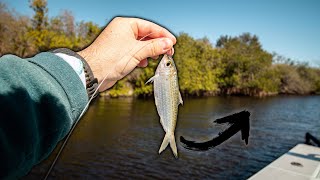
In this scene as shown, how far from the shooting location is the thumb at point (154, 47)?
255 cm

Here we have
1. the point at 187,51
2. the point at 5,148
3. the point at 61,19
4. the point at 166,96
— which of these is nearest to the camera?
the point at 5,148

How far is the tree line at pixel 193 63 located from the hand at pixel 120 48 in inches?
1152

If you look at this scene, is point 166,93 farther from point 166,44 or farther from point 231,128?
point 231,128

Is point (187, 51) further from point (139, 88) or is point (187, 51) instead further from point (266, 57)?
point (266, 57)

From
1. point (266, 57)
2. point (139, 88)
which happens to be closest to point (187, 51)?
point (139, 88)

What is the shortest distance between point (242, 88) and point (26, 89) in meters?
74.7

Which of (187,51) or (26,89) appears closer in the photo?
(26,89)

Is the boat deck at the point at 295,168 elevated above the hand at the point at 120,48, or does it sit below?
below

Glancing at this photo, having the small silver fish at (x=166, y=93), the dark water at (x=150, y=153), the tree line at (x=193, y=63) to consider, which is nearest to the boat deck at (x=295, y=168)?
the dark water at (x=150, y=153)

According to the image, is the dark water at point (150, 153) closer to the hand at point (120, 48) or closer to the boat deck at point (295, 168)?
the boat deck at point (295, 168)

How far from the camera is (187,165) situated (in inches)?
584

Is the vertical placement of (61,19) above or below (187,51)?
above

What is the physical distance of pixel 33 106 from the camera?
1.42 meters

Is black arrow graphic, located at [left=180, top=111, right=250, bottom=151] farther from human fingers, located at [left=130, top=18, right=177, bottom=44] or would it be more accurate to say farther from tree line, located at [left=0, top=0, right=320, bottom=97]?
tree line, located at [left=0, top=0, right=320, bottom=97]
